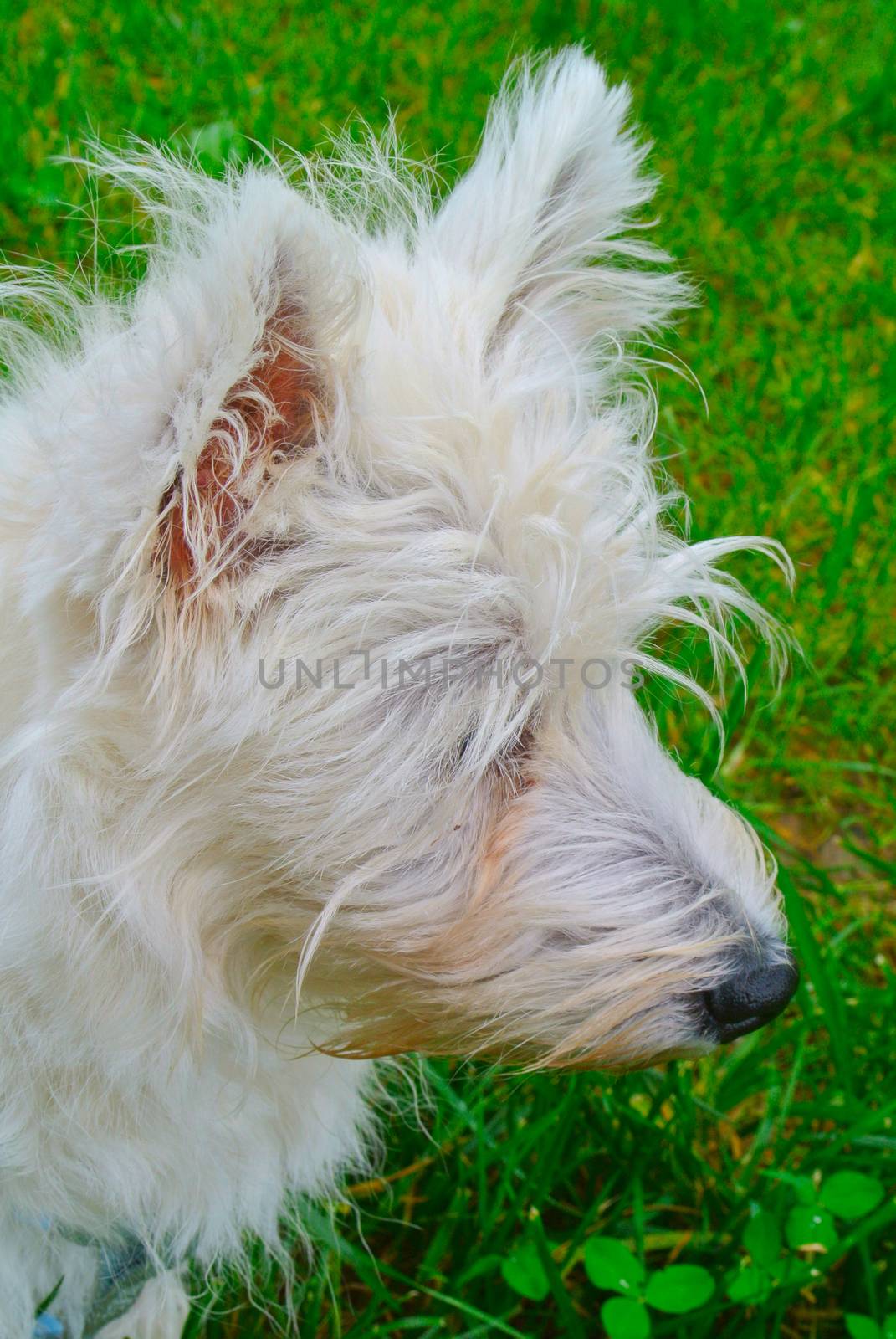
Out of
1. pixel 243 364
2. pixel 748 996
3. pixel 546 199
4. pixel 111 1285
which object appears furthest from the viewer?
pixel 111 1285

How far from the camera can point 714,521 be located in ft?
11.6

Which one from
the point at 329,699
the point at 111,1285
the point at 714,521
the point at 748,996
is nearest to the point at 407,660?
the point at 329,699

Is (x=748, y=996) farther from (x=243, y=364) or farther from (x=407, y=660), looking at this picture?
(x=243, y=364)

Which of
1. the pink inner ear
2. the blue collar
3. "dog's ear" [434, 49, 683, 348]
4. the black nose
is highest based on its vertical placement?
"dog's ear" [434, 49, 683, 348]

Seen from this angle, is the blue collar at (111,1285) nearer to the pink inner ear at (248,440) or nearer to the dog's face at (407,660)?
the dog's face at (407,660)

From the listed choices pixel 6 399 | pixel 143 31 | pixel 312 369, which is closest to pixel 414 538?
pixel 312 369

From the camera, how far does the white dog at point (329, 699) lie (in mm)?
1370

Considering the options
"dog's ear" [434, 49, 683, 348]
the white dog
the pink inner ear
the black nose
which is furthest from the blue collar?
"dog's ear" [434, 49, 683, 348]

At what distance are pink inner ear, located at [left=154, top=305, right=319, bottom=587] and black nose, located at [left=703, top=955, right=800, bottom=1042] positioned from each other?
934 millimetres

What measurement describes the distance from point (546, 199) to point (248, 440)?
71 cm

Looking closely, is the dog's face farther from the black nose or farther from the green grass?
the green grass

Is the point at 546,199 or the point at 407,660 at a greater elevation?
the point at 546,199

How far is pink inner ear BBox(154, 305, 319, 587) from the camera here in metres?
1.32

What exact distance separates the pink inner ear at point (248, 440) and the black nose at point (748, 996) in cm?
93
